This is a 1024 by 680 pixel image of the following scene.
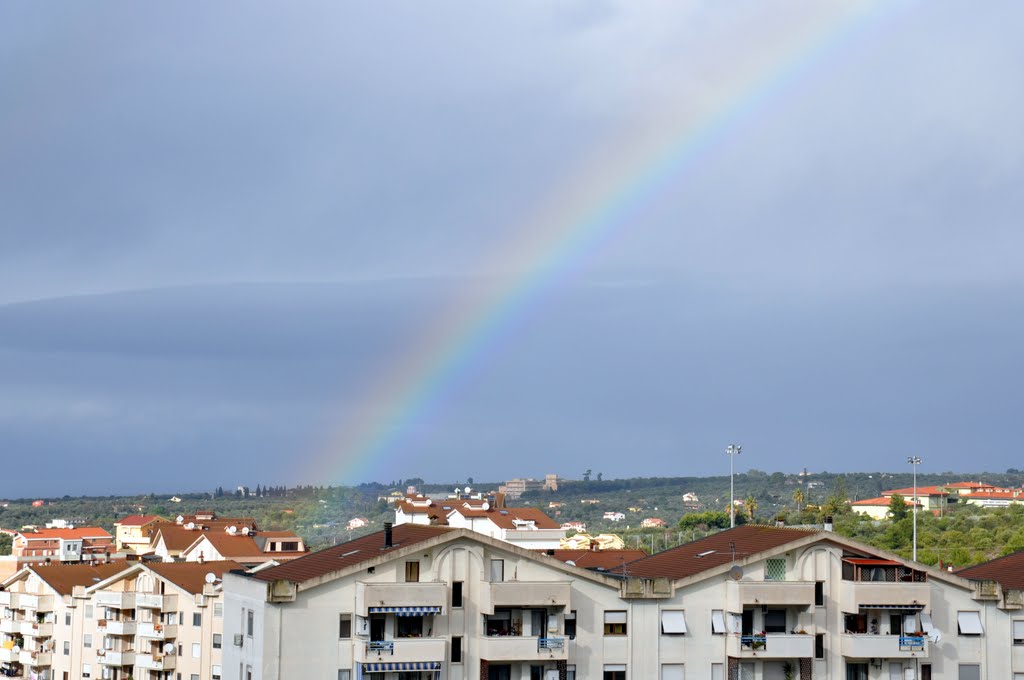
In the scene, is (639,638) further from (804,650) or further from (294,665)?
(294,665)

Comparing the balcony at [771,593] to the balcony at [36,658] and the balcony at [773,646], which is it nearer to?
the balcony at [773,646]

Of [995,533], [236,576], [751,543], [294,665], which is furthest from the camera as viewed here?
[995,533]

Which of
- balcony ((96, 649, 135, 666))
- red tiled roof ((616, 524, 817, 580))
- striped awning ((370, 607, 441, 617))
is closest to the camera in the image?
striped awning ((370, 607, 441, 617))

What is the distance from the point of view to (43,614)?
319ft

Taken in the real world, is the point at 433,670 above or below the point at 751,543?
below

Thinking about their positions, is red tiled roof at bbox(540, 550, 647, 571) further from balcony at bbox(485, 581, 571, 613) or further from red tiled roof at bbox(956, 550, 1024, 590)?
balcony at bbox(485, 581, 571, 613)

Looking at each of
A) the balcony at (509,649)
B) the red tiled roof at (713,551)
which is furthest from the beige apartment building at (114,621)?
the red tiled roof at (713,551)

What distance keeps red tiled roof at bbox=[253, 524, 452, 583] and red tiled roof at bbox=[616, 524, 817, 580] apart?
10.7 metres

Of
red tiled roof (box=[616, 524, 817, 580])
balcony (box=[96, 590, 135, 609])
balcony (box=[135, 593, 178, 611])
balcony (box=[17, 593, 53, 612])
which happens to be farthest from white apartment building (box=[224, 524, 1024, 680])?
balcony (box=[17, 593, 53, 612])

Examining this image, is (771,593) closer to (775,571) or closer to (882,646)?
(775,571)

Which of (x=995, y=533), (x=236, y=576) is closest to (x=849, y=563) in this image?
(x=236, y=576)

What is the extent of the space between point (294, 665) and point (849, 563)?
2363 centimetres

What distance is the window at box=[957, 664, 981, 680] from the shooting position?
60.5m

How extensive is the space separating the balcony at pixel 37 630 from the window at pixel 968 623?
6295 centimetres
